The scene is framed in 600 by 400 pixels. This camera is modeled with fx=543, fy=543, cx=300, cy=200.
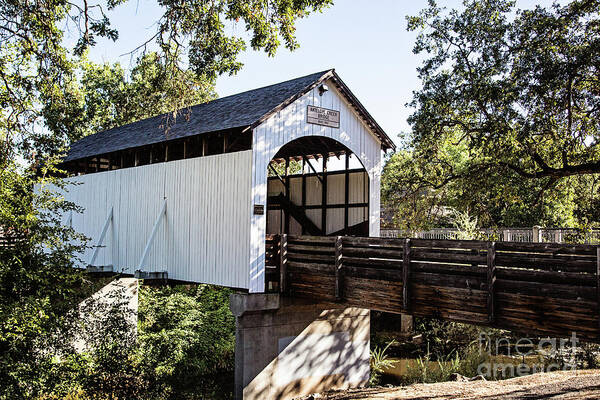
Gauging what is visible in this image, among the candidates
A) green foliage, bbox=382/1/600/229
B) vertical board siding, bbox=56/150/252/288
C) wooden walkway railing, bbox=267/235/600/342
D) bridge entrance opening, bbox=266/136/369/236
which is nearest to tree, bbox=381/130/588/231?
green foliage, bbox=382/1/600/229

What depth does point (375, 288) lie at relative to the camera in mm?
10602

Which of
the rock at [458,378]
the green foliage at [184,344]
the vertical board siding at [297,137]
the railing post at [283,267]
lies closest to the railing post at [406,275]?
the railing post at [283,267]

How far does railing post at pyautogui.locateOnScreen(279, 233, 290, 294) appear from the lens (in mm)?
12359

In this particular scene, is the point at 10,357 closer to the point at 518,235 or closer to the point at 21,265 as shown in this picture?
the point at 21,265

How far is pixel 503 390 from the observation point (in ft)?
37.3

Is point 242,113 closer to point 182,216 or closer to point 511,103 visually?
point 182,216

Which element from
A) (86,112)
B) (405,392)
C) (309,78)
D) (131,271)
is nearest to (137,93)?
(86,112)

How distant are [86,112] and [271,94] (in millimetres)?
21597

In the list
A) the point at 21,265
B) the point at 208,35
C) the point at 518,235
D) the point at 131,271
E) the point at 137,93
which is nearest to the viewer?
the point at 208,35

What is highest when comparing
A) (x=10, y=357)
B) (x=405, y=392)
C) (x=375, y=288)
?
(x=375, y=288)

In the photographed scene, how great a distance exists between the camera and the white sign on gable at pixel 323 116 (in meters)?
13.3

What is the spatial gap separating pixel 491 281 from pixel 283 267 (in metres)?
4.99

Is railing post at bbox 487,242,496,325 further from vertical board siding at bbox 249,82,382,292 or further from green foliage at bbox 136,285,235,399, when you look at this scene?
green foliage at bbox 136,285,235,399

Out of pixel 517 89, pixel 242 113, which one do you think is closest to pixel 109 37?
pixel 242 113
